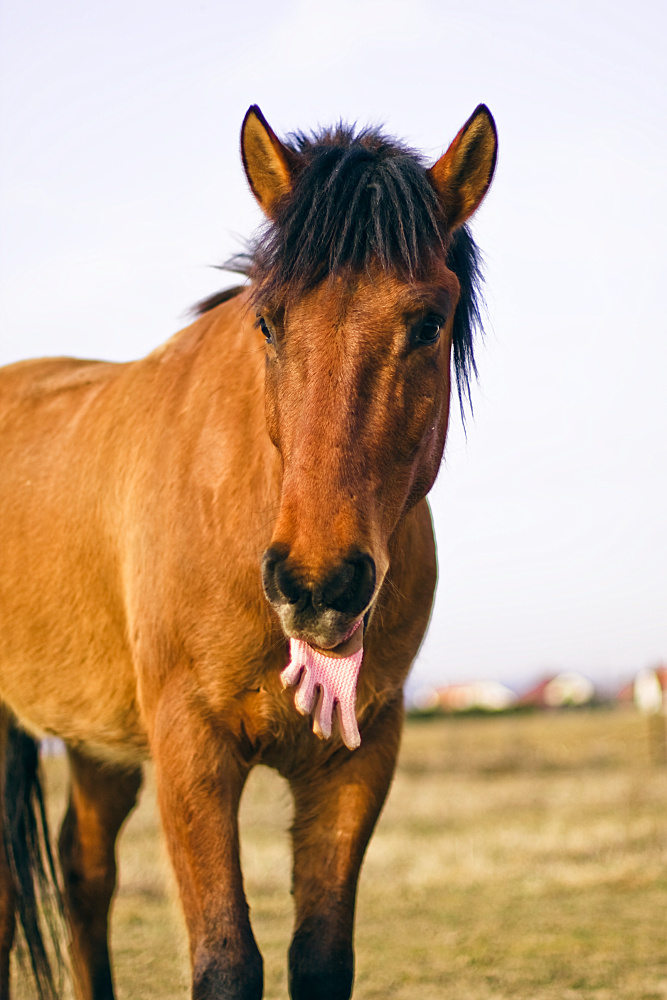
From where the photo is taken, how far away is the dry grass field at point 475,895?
16.6 ft

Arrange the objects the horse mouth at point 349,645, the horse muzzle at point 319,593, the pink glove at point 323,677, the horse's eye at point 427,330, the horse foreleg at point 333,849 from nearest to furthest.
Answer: the horse muzzle at point 319,593 < the horse mouth at point 349,645 < the pink glove at point 323,677 < the horse's eye at point 427,330 < the horse foreleg at point 333,849

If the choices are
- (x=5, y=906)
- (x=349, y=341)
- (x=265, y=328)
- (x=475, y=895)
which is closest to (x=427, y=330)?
(x=349, y=341)

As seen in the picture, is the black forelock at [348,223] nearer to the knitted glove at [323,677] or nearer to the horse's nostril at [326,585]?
the horse's nostril at [326,585]

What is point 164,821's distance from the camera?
124 inches

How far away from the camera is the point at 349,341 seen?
258cm

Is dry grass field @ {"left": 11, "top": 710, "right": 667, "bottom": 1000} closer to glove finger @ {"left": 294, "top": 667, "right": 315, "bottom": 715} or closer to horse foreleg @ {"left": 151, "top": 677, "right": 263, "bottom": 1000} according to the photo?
horse foreleg @ {"left": 151, "top": 677, "right": 263, "bottom": 1000}

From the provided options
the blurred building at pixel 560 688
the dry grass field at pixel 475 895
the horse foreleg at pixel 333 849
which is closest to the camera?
the horse foreleg at pixel 333 849

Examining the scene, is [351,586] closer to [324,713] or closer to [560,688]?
[324,713]

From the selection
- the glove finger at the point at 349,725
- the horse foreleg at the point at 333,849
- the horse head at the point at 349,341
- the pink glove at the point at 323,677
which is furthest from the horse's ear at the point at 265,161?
the horse foreleg at the point at 333,849

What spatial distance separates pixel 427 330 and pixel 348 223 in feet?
1.15

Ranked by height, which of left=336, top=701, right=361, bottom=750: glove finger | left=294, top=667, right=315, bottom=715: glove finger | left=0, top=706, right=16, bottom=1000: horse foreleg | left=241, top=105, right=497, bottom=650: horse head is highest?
left=241, top=105, right=497, bottom=650: horse head

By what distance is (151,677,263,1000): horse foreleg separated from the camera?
2936mm

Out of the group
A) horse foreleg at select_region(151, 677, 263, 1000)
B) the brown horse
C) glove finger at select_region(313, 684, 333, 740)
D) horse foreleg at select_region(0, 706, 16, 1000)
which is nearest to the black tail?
horse foreleg at select_region(0, 706, 16, 1000)

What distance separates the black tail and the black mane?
9.38ft
